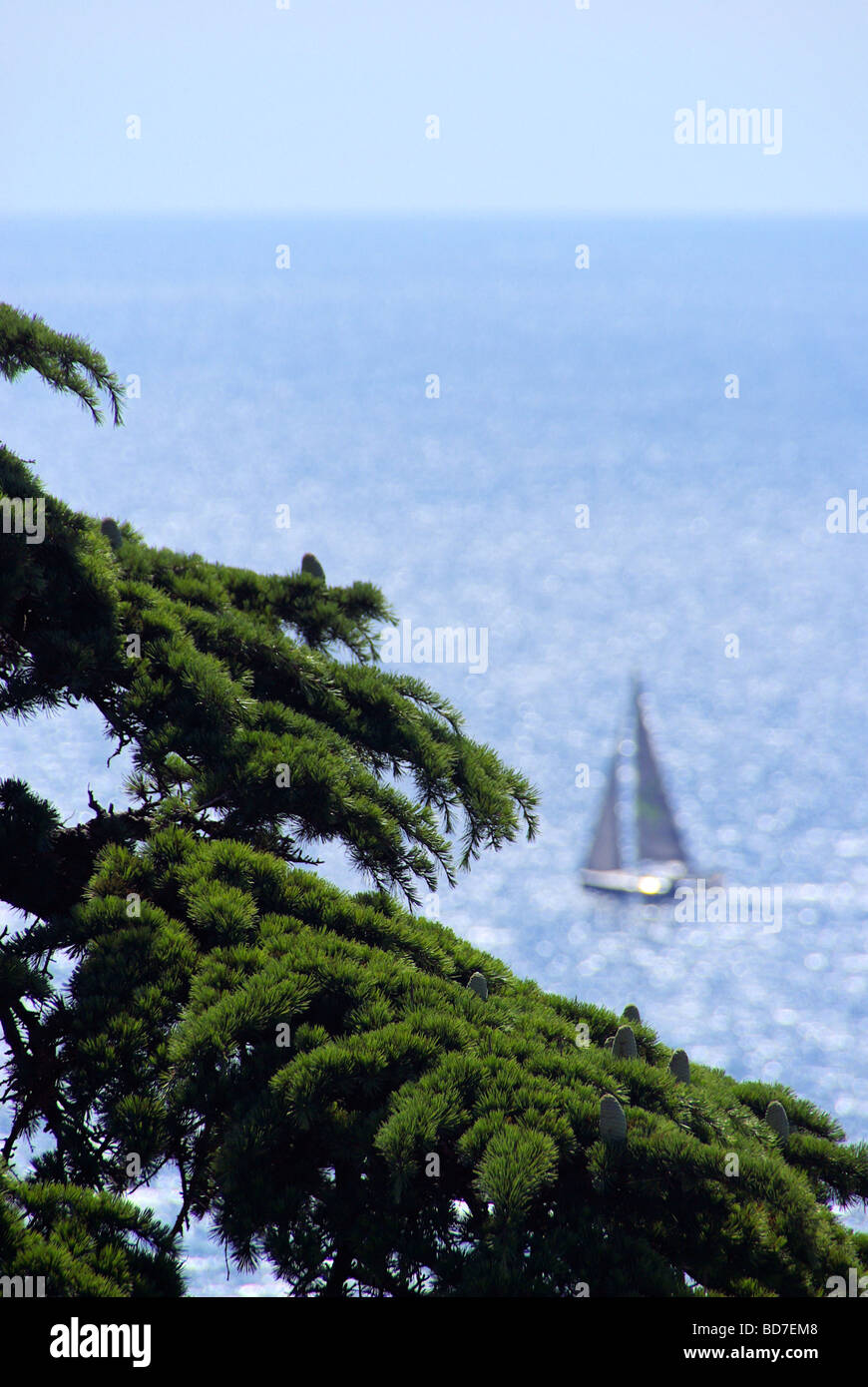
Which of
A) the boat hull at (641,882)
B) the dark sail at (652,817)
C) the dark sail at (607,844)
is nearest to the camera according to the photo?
the dark sail at (652,817)

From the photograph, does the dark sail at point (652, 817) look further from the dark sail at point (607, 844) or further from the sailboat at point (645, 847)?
the dark sail at point (607, 844)

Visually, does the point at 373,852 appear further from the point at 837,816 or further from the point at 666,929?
the point at 837,816

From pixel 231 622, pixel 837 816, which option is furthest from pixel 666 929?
pixel 231 622

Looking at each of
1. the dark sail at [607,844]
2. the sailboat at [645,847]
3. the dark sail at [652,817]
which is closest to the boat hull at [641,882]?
the sailboat at [645,847]

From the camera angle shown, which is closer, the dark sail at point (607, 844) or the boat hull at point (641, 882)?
the dark sail at point (607, 844)

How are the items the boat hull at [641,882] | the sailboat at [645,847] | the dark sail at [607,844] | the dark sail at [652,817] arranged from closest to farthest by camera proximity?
the dark sail at [652,817] < the sailboat at [645,847] < the dark sail at [607,844] < the boat hull at [641,882]

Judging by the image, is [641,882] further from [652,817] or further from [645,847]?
[652,817]

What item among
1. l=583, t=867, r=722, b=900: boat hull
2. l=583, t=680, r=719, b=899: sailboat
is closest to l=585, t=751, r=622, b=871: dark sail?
l=583, t=680, r=719, b=899: sailboat

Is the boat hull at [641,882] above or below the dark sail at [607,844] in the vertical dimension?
below

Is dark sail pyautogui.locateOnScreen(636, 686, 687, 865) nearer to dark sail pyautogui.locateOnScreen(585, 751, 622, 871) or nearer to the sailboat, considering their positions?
the sailboat
